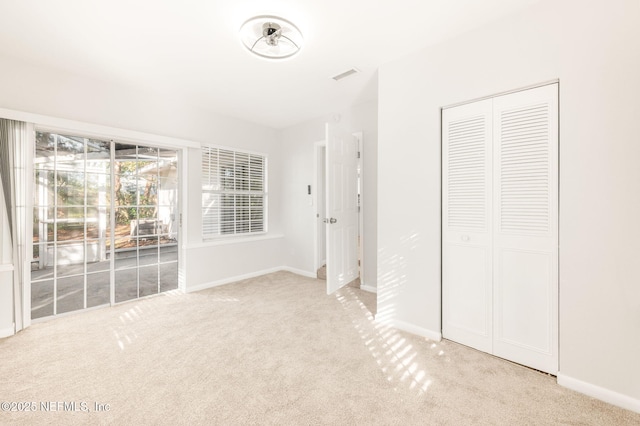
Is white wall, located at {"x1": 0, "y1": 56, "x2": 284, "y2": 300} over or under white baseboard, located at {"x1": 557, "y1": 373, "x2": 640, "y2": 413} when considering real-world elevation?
over

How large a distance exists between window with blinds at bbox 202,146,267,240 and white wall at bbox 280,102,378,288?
468mm

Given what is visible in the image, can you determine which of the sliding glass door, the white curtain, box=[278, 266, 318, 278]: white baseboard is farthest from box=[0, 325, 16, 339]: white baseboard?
box=[278, 266, 318, 278]: white baseboard

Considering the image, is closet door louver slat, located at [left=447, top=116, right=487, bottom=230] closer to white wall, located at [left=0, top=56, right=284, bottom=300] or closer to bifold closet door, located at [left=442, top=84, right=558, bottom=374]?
bifold closet door, located at [left=442, top=84, right=558, bottom=374]

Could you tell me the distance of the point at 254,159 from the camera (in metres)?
4.46

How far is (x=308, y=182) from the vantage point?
4.36 m

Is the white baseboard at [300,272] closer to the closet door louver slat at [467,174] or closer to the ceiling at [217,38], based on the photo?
the closet door louver slat at [467,174]

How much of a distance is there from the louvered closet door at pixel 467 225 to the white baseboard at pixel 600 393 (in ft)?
1.48

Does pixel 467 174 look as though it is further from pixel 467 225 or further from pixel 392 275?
pixel 392 275

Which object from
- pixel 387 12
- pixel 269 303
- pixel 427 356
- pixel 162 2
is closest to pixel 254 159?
pixel 269 303

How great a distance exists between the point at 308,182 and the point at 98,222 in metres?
2.77

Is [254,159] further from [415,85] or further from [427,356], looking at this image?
[427,356]

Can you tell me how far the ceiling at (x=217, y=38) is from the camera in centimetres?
182

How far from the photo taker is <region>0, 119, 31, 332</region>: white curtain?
2369 mm

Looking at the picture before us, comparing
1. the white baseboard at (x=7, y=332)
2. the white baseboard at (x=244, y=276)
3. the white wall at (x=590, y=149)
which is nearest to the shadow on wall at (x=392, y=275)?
the white wall at (x=590, y=149)
